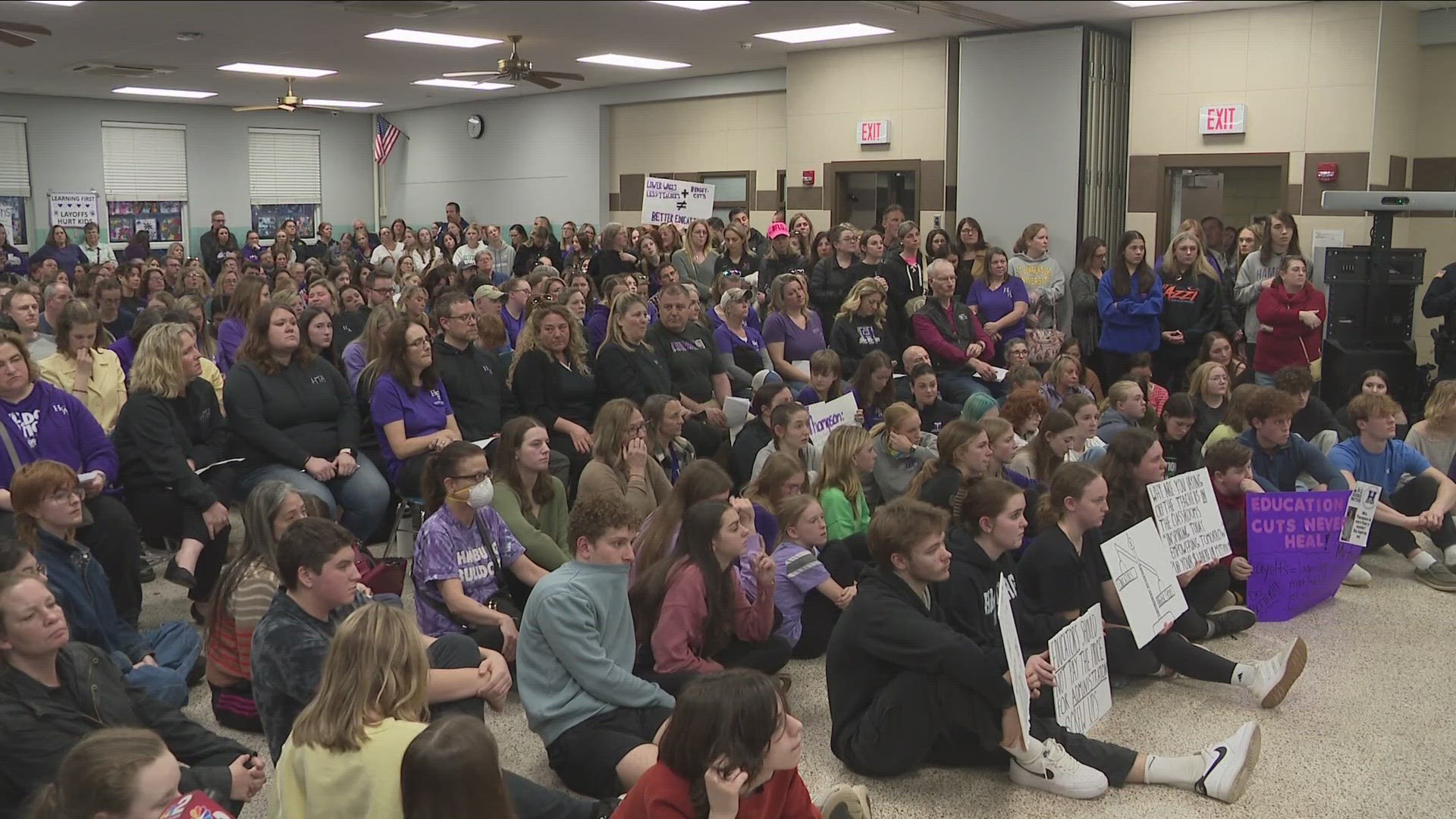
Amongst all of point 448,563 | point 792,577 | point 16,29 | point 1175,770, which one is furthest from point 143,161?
point 1175,770

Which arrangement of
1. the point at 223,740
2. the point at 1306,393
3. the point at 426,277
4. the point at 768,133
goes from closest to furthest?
the point at 223,740 < the point at 1306,393 < the point at 426,277 < the point at 768,133

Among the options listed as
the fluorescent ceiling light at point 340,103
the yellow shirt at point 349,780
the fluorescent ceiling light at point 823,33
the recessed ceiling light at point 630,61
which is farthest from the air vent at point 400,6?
the fluorescent ceiling light at point 340,103

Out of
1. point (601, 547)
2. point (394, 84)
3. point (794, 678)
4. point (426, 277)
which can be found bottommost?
point (794, 678)

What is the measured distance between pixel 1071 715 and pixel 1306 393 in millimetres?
3611

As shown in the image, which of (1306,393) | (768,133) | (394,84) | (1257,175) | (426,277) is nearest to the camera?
(1306,393)

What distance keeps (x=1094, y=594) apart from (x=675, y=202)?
7.71m

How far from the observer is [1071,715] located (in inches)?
146

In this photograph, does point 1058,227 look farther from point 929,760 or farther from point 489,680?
point 489,680

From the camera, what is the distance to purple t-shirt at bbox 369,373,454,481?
5633 millimetres

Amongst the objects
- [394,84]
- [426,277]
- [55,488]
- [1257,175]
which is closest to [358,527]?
[55,488]

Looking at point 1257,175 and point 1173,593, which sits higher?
point 1257,175

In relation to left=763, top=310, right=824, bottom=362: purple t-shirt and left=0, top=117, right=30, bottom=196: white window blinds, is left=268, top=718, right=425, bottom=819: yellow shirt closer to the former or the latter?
left=763, top=310, right=824, bottom=362: purple t-shirt

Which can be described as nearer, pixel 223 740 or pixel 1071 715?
pixel 223 740

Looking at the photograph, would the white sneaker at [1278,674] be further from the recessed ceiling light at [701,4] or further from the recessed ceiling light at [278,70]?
the recessed ceiling light at [278,70]
